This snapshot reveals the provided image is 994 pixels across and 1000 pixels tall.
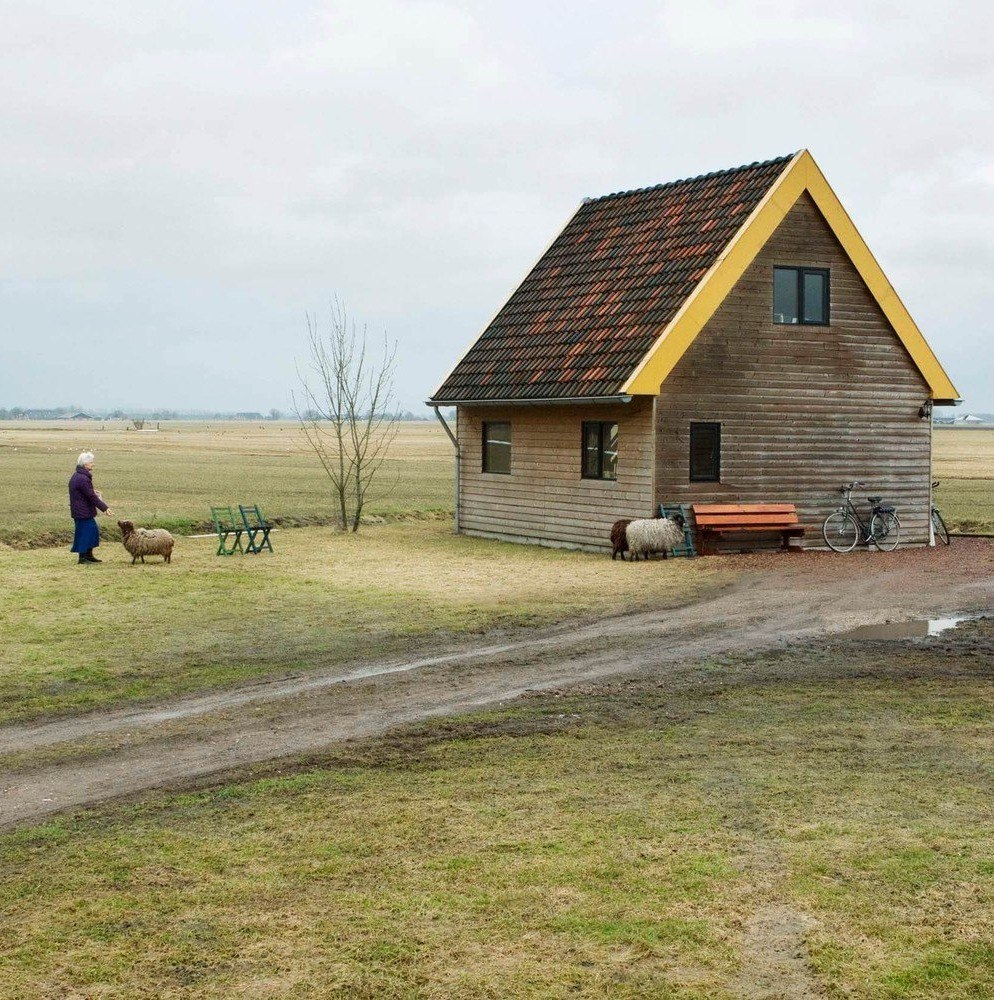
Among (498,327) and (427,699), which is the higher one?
(498,327)

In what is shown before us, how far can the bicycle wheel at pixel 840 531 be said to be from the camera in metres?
27.5

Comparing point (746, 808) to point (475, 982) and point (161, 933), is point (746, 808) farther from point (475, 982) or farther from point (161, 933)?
point (161, 933)

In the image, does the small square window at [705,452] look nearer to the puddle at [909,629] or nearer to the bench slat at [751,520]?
the bench slat at [751,520]

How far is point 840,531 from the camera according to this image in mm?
27703

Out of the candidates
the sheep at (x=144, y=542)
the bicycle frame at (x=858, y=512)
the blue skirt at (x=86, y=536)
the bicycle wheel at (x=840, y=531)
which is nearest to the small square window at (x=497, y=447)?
the bicycle wheel at (x=840, y=531)

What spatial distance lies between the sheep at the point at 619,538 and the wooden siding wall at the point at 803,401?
0.88m

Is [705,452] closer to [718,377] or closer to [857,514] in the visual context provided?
[718,377]

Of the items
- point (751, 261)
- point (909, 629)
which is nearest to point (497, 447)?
point (751, 261)

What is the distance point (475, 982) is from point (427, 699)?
6.49 m

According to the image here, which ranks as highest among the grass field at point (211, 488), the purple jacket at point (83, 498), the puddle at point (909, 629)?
the purple jacket at point (83, 498)

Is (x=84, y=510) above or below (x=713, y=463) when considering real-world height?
below

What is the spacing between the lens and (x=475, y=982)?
234 inches

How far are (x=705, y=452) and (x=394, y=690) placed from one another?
1445 centimetres

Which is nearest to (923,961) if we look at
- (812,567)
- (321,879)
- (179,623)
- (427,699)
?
(321,879)
